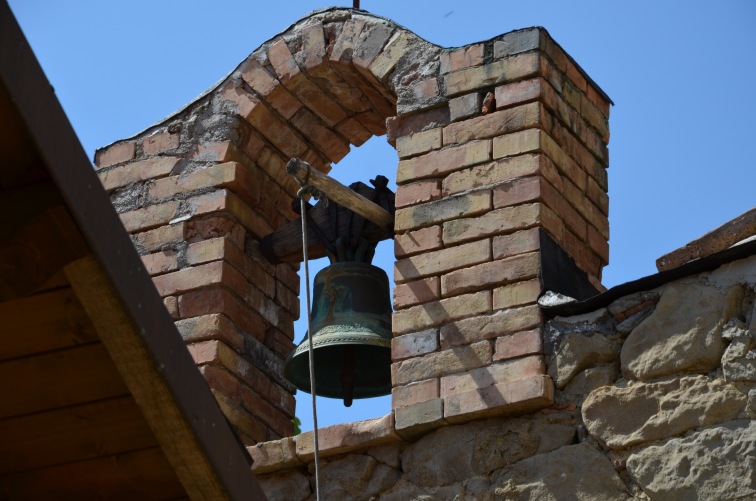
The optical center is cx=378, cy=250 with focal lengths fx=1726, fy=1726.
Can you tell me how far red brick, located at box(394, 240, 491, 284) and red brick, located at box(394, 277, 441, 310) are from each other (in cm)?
2

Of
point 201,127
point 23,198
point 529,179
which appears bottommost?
point 23,198

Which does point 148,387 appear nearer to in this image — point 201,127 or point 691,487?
point 691,487

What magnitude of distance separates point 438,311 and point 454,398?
0.35 metres

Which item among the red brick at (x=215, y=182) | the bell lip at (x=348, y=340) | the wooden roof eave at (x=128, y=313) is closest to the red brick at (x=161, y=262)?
the red brick at (x=215, y=182)

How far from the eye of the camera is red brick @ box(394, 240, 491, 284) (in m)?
5.68

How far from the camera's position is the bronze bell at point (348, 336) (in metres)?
5.93

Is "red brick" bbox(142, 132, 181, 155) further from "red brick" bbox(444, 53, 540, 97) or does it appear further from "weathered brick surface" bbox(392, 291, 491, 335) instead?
"weathered brick surface" bbox(392, 291, 491, 335)

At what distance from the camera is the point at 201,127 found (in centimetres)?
659

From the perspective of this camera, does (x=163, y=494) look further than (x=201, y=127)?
No

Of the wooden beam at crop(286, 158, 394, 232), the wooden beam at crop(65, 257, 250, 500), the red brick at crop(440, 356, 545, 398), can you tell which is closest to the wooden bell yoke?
the wooden beam at crop(286, 158, 394, 232)

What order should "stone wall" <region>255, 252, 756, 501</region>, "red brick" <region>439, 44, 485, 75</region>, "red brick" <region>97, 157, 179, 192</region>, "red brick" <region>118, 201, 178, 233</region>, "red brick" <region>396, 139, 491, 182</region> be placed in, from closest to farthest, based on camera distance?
"stone wall" <region>255, 252, 756, 501</region>
"red brick" <region>396, 139, 491, 182</region>
"red brick" <region>439, 44, 485, 75</region>
"red brick" <region>118, 201, 178, 233</region>
"red brick" <region>97, 157, 179, 192</region>

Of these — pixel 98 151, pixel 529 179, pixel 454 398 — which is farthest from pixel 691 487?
pixel 98 151

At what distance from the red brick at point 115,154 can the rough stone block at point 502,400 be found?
1.91 meters

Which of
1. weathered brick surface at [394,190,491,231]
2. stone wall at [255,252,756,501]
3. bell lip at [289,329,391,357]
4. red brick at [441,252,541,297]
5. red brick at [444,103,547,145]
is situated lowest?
stone wall at [255,252,756,501]
